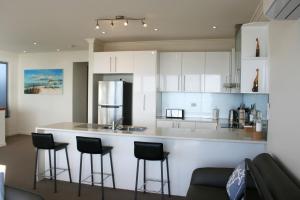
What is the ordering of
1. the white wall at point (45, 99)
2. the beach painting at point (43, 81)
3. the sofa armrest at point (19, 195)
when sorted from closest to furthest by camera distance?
the sofa armrest at point (19, 195)
the white wall at point (45, 99)
the beach painting at point (43, 81)

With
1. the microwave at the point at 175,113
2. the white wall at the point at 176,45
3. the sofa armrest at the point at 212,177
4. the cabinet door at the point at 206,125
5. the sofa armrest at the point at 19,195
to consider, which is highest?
the white wall at the point at 176,45

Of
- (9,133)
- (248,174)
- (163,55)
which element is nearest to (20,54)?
(9,133)

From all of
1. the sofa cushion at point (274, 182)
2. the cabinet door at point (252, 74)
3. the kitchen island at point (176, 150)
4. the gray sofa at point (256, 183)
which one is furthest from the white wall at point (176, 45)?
the sofa cushion at point (274, 182)

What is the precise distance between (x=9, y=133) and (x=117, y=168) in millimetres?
5775

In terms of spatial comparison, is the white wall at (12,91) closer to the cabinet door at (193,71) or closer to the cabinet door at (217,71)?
the cabinet door at (193,71)

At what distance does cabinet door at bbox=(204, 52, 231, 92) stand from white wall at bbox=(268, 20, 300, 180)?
2542 mm

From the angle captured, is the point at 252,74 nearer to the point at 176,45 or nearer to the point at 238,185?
the point at 238,185

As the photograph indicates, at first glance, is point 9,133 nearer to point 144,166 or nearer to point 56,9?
point 56,9

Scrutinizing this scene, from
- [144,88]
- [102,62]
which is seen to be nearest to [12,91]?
[102,62]

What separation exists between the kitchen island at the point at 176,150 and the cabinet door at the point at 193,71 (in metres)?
1.95

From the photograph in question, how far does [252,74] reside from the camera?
3.48 meters

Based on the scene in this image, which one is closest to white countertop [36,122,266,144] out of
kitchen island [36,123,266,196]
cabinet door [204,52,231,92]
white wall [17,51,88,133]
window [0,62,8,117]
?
kitchen island [36,123,266,196]

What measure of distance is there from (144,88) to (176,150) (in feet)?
7.61

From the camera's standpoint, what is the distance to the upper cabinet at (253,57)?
3.44 m
